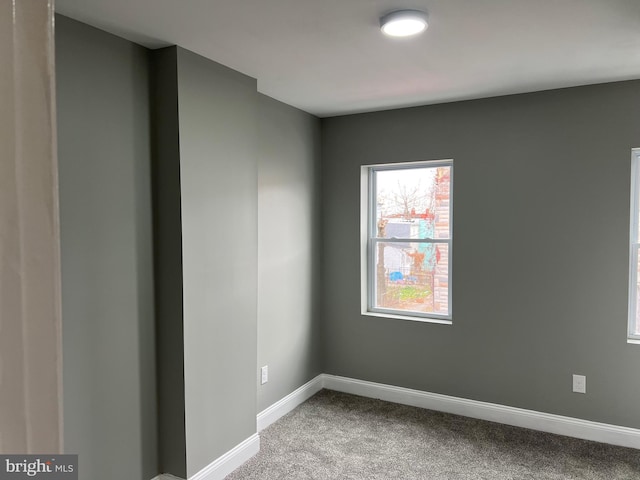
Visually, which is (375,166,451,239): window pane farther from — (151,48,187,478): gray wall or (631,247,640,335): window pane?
(151,48,187,478): gray wall

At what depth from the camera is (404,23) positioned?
2152mm

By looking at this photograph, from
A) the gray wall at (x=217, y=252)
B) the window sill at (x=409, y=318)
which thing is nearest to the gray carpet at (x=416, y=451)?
the gray wall at (x=217, y=252)

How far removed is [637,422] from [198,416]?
2907 mm

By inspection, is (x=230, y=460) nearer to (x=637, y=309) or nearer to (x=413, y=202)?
(x=413, y=202)

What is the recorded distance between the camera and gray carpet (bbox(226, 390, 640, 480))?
291 centimetres

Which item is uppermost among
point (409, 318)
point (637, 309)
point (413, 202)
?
point (413, 202)

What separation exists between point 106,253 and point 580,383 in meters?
3.22

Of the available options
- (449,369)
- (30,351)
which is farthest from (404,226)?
(30,351)

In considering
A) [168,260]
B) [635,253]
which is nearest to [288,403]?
[168,260]

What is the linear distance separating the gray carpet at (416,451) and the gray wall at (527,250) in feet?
0.88

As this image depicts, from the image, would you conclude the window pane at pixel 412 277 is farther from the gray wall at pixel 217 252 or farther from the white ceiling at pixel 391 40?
the gray wall at pixel 217 252

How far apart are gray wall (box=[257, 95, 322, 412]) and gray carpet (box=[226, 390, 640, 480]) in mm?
434

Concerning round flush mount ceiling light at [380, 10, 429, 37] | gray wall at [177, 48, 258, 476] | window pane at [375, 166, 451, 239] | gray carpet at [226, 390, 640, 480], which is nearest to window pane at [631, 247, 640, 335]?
gray carpet at [226, 390, 640, 480]

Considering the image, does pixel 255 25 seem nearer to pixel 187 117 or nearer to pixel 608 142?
pixel 187 117
